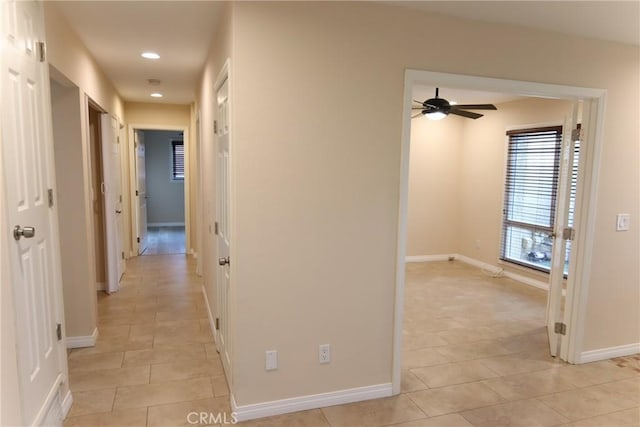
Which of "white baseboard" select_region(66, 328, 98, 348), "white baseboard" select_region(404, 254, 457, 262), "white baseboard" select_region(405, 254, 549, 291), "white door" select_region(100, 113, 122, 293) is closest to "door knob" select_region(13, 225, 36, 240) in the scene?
"white baseboard" select_region(66, 328, 98, 348)

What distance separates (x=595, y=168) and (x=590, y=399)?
1.58 metres

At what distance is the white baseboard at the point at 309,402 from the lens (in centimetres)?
239

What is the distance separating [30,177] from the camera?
1.99 meters

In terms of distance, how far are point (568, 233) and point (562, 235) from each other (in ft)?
0.19

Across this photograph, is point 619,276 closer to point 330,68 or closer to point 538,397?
point 538,397

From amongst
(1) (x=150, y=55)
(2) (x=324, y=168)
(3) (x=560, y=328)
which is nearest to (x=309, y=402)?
(2) (x=324, y=168)

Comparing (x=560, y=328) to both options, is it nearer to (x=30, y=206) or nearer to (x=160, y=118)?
(x=30, y=206)

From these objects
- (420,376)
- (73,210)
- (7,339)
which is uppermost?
(73,210)

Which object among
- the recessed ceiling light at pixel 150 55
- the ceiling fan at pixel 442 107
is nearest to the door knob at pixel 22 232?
the recessed ceiling light at pixel 150 55

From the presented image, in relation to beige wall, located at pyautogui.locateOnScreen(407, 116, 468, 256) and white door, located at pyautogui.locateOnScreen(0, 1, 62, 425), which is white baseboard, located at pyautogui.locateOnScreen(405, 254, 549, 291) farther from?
white door, located at pyautogui.locateOnScreen(0, 1, 62, 425)

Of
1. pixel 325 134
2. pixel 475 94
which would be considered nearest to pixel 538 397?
pixel 325 134

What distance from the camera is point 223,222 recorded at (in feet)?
9.39

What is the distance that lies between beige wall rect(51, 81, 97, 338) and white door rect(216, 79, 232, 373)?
1.09 m

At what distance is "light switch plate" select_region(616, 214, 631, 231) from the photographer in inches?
124
